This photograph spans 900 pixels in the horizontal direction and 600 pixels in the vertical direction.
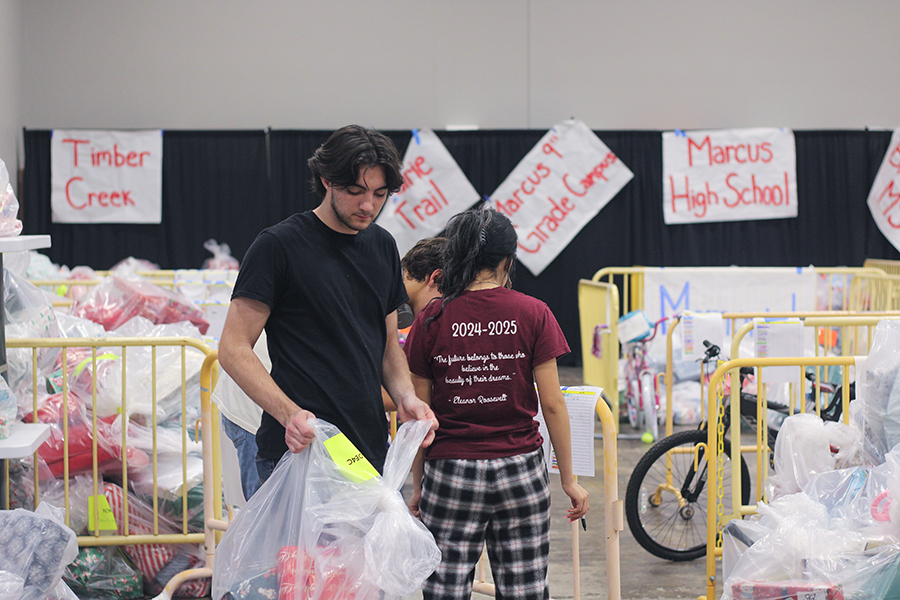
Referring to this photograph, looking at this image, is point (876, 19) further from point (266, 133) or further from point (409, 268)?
point (409, 268)

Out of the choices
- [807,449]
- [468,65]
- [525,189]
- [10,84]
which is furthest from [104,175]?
[807,449]

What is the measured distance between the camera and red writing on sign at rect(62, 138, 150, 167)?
25.5ft

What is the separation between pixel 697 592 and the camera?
9.89 feet

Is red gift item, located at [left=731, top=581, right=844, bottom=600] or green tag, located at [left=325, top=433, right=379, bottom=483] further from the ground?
green tag, located at [left=325, top=433, right=379, bottom=483]

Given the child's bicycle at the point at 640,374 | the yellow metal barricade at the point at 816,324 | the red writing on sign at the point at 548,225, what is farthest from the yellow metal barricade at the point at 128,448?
the red writing on sign at the point at 548,225

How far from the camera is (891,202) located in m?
8.02

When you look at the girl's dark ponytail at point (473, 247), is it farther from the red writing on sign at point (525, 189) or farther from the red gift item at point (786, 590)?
the red writing on sign at point (525, 189)

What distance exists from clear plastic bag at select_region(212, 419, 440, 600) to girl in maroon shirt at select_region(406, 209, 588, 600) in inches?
6.0

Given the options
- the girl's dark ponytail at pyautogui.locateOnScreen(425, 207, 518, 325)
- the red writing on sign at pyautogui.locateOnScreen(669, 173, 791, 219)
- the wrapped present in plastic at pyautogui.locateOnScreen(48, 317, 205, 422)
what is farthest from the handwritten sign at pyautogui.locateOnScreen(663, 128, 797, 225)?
the girl's dark ponytail at pyautogui.locateOnScreen(425, 207, 518, 325)

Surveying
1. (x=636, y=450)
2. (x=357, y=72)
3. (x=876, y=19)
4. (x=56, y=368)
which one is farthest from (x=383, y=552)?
(x=876, y=19)

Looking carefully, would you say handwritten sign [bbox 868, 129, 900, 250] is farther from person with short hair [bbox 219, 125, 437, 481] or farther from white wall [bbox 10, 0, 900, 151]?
person with short hair [bbox 219, 125, 437, 481]

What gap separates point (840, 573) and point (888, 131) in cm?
742

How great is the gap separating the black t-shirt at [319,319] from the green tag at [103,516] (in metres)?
1.53

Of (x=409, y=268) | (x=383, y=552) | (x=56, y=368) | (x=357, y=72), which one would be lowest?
(x=383, y=552)
